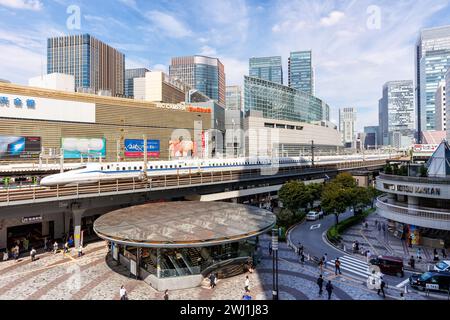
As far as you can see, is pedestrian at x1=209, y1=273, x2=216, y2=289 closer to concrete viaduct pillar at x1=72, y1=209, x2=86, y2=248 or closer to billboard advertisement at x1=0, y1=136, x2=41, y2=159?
concrete viaduct pillar at x1=72, y1=209, x2=86, y2=248

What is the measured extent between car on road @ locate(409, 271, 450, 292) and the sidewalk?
17.4 feet

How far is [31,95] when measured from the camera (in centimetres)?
6053

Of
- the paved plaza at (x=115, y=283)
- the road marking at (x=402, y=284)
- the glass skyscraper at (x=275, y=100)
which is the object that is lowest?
the road marking at (x=402, y=284)

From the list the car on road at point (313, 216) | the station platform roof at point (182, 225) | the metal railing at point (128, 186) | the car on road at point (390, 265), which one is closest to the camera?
the station platform roof at point (182, 225)

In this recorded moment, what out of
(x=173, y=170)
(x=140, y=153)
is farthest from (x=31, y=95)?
(x=173, y=170)

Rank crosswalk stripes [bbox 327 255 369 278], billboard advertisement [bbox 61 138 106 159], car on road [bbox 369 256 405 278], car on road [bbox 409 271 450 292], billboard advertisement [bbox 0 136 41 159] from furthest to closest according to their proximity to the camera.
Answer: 1. billboard advertisement [bbox 61 138 106 159]
2. billboard advertisement [bbox 0 136 41 159]
3. crosswalk stripes [bbox 327 255 369 278]
4. car on road [bbox 369 256 405 278]
5. car on road [bbox 409 271 450 292]

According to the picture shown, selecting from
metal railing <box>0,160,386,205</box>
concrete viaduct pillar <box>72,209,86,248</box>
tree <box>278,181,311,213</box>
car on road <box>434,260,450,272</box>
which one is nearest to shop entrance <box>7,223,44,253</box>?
concrete viaduct pillar <box>72,209,86,248</box>

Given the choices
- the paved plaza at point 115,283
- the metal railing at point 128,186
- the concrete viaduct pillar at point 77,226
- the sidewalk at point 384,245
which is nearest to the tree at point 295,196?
the sidewalk at point 384,245

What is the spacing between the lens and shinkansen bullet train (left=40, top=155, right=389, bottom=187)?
3966 centimetres

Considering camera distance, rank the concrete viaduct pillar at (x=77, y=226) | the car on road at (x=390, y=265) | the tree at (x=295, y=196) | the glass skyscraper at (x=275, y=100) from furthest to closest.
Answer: the glass skyscraper at (x=275, y=100) → the tree at (x=295, y=196) → the concrete viaduct pillar at (x=77, y=226) → the car on road at (x=390, y=265)

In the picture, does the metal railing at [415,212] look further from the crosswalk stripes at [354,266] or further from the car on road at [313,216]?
the car on road at [313,216]

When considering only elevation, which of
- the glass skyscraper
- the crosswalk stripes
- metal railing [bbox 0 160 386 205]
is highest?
the glass skyscraper

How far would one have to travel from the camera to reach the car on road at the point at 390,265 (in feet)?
97.2

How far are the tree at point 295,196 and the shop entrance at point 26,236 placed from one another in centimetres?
3646
